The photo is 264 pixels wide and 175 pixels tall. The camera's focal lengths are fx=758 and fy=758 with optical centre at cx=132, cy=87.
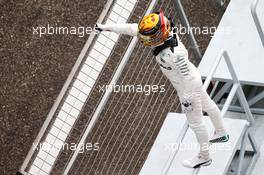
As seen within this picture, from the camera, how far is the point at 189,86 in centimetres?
357

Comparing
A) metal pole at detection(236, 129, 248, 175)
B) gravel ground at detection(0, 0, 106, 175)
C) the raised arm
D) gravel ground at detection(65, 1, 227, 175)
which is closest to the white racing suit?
the raised arm

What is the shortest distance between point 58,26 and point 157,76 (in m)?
0.87

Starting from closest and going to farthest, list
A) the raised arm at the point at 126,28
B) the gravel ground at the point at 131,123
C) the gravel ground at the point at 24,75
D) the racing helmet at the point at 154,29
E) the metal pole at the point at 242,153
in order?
the racing helmet at the point at 154,29, the raised arm at the point at 126,28, the metal pole at the point at 242,153, the gravel ground at the point at 131,123, the gravel ground at the point at 24,75

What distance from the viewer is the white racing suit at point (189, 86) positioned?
352 centimetres

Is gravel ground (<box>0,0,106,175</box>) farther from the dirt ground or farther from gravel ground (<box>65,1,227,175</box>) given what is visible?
gravel ground (<box>65,1,227,175</box>)

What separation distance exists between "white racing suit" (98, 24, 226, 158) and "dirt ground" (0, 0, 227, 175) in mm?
2021

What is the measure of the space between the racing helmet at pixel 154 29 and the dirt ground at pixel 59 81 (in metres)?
2.18

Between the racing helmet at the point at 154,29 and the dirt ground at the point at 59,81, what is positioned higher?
the dirt ground at the point at 59,81

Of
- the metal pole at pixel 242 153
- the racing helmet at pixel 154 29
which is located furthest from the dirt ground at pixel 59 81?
the racing helmet at pixel 154 29

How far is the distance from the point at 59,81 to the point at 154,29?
2.51 m

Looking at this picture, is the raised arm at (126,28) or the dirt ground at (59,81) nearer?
the raised arm at (126,28)

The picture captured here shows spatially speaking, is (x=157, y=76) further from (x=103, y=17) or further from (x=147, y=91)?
(x=103, y=17)

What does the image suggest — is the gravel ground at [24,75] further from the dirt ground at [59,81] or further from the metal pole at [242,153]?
the metal pole at [242,153]

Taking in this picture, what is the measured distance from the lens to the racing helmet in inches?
136
